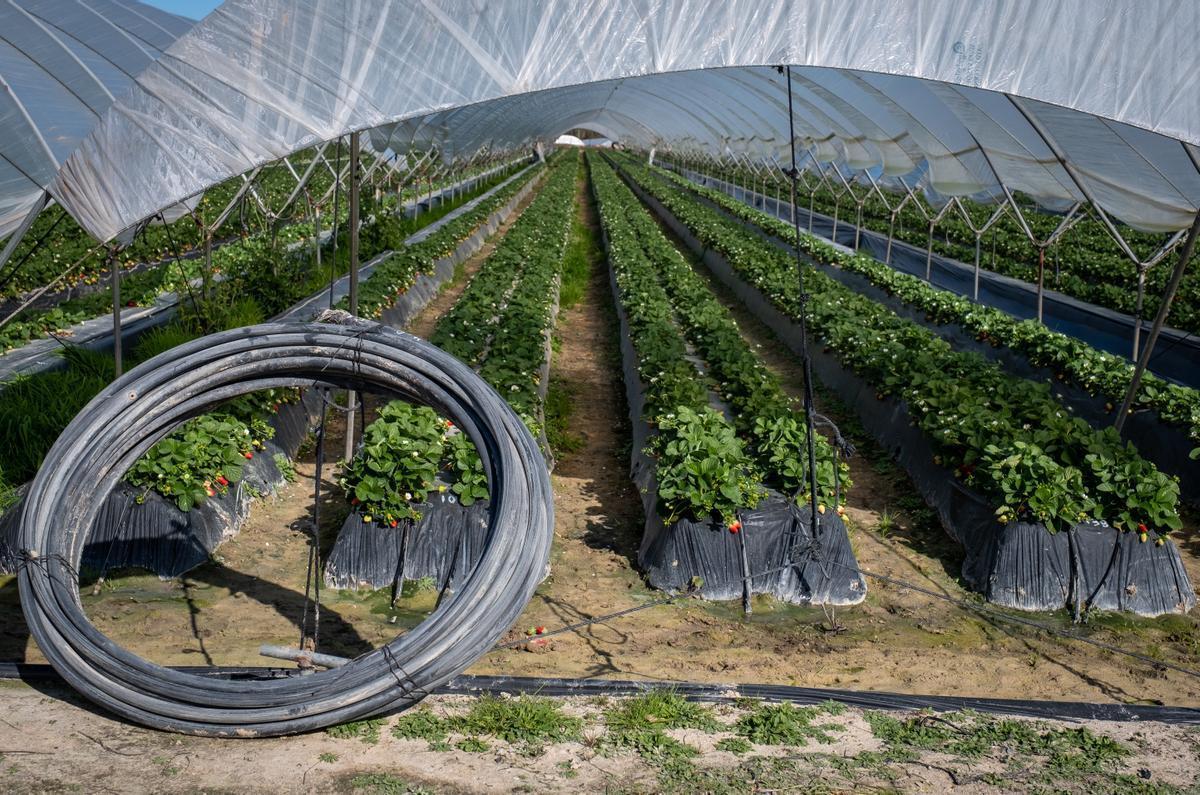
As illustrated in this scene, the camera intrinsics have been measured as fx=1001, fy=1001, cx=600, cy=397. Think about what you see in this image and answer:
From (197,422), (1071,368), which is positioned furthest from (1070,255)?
(197,422)

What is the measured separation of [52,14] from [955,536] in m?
9.28

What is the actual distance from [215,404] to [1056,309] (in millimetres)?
14231

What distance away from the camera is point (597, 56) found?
5.38 meters

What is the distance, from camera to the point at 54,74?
852 centimetres

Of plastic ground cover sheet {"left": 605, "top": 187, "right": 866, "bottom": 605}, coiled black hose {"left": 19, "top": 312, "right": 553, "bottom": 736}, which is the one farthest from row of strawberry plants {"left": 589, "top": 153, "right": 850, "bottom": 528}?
coiled black hose {"left": 19, "top": 312, "right": 553, "bottom": 736}

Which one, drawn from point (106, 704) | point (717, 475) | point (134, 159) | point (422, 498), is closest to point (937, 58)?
point (717, 475)

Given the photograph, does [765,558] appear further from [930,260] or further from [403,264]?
[930,260]

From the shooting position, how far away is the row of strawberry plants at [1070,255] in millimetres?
15391

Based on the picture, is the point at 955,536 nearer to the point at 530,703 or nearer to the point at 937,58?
the point at 937,58

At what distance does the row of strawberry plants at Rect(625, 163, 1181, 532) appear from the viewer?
5.91 metres

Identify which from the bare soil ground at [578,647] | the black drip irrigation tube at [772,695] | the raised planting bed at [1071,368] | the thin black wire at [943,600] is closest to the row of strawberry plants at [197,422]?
the bare soil ground at [578,647]

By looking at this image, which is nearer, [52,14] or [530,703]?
[530,703]

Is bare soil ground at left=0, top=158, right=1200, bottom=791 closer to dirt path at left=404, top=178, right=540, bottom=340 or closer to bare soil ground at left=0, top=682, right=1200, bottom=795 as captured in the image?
bare soil ground at left=0, top=682, right=1200, bottom=795

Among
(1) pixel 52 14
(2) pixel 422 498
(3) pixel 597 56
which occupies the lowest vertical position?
(2) pixel 422 498
